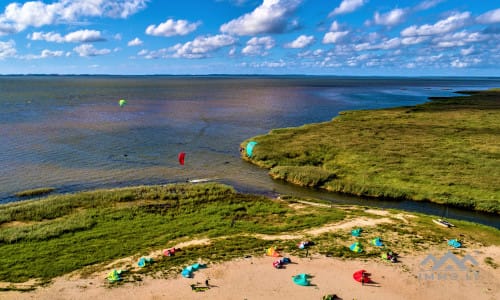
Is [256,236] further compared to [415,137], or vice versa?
[415,137]

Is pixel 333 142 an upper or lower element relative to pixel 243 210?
upper

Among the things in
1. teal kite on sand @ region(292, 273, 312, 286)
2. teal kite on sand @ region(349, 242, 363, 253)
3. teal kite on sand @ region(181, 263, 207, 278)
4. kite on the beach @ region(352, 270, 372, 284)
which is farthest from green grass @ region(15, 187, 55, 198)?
kite on the beach @ region(352, 270, 372, 284)

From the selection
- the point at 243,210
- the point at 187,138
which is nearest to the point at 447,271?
the point at 243,210

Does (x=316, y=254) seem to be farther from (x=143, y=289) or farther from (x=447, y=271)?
(x=143, y=289)

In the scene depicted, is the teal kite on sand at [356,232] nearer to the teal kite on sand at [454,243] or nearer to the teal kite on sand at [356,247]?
the teal kite on sand at [356,247]

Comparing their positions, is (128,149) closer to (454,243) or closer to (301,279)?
(301,279)

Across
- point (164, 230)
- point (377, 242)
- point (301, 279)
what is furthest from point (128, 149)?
point (377, 242)
